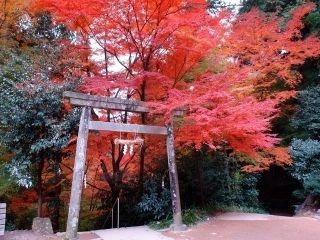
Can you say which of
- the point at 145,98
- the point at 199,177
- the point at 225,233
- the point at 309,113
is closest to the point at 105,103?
the point at 145,98

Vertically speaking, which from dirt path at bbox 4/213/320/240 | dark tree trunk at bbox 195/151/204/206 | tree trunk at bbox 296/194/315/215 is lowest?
dirt path at bbox 4/213/320/240

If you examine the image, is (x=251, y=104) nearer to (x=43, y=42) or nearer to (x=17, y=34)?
(x=43, y=42)

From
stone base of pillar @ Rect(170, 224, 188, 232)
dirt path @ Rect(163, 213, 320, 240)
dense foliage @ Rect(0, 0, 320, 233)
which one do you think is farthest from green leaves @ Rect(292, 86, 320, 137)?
stone base of pillar @ Rect(170, 224, 188, 232)

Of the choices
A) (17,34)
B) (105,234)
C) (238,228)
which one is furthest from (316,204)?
(17,34)

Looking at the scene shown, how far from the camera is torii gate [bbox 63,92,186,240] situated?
26.8 ft

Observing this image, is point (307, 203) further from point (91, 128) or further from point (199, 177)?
→ point (91, 128)

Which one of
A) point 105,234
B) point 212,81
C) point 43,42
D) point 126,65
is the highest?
point 43,42

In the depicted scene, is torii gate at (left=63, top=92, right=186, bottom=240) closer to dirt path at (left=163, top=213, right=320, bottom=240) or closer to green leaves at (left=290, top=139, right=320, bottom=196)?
dirt path at (left=163, top=213, right=320, bottom=240)

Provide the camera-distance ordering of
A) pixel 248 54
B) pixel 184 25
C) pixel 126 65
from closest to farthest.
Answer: pixel 184 25 < pixel 126 65 < pixel 248 54

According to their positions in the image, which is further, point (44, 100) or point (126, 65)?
point (126, 65)

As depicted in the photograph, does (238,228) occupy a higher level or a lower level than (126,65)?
lower

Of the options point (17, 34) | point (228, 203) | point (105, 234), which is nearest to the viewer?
point (105, 234)

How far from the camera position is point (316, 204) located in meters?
12.8

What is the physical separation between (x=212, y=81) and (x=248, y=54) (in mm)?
5929
